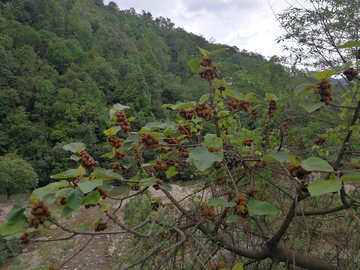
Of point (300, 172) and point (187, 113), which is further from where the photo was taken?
point (187, 113)

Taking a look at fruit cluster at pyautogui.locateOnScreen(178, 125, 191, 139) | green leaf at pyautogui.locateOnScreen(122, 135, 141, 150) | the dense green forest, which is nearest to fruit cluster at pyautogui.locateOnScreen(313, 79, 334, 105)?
fruit cluster at pyautogui.locateOnScreen(178, 125, 191, 139)

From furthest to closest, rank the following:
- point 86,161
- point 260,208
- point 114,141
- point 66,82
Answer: point 66,82, point 114,141, point 86,161, point 260,208

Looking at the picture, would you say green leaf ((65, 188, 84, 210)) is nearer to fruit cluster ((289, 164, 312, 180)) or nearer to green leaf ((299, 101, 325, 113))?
fruit cluster ((289, 164, 312, 180))

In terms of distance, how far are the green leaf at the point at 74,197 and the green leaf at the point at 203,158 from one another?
30 centimetres

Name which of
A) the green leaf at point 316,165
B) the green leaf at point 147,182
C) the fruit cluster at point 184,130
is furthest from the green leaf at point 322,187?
the fruit cluster at point 184,130

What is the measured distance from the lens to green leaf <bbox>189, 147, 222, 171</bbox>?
0.54m

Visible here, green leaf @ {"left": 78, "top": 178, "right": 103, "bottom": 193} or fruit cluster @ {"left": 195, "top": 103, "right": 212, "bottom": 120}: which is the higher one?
fruit cluster @ {"left": 195, "top": 103, "right": 212, "bottom": 120}

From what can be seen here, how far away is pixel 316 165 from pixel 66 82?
2664cm

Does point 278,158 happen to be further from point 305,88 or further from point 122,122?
point 122,122

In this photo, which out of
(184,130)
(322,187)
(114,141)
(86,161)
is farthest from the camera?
(184,130)

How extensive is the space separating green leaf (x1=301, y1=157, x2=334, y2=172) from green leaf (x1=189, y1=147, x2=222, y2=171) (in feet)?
0.68

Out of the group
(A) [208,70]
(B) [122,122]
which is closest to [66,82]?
(B) [122,122]

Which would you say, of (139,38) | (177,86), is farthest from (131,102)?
(139,38)

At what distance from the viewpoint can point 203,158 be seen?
1.90ft
